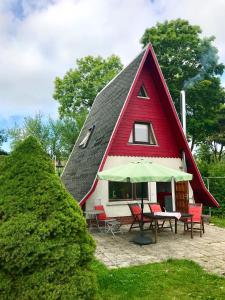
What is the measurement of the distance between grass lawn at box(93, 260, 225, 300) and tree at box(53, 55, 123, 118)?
27.9 m

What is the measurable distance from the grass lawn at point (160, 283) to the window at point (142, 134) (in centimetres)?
754

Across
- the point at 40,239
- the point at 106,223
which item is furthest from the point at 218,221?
the point at 40,239

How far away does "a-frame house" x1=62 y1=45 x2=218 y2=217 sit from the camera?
1248cm

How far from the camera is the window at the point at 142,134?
13.5 metres

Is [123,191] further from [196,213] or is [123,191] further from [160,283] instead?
[160,283]

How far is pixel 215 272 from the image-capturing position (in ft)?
20.5

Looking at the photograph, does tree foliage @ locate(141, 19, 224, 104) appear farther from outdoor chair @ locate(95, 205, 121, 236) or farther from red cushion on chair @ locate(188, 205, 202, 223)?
red cushion on chair @ locate(188, 205, 202, 223)

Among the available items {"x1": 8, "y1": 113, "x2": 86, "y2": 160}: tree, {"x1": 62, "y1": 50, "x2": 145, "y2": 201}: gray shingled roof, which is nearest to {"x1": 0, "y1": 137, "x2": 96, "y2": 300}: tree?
{"x1": 62, "y1": 50, "x2": 145, "y2": 201}: gray shingled roof

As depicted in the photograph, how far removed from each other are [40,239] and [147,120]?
1058 cm

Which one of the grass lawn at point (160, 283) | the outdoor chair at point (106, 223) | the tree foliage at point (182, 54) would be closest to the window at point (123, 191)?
the outdoor chair at point (106, 223)

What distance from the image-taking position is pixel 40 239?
149 inches

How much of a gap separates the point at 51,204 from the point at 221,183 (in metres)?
12.5

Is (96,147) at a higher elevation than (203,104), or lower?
lower

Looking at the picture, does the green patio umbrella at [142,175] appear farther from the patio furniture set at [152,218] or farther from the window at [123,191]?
the window at [123,191]
